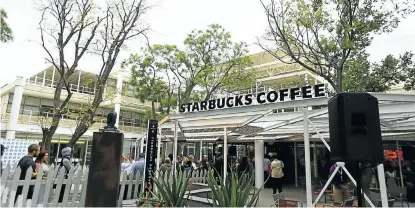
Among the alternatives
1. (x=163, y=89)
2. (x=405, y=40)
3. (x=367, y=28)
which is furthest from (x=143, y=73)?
(x=405, y=40)

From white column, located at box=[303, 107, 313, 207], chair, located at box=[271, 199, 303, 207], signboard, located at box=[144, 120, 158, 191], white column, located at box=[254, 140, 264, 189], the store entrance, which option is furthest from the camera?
the store entrance

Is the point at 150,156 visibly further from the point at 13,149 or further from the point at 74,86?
the point at 74,86

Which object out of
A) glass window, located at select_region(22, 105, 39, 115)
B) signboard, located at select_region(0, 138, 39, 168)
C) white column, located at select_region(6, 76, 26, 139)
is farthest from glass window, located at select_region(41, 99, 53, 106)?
signboard, located at select_region(0, 138, 39, 168)

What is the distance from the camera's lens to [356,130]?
3.26 metres

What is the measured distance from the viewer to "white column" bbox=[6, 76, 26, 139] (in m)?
18.0

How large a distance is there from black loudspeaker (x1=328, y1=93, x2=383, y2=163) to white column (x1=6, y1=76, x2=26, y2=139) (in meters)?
21.0

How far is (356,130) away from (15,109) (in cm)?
2151

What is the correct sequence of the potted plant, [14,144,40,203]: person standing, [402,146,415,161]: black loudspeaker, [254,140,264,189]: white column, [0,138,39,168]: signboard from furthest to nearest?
[254,140,264,189]: white column → [402,146,415,161]: black loudspeaker → [0,138,39,168]: signboard → [14,144,40,203]: person standing → the potted plant

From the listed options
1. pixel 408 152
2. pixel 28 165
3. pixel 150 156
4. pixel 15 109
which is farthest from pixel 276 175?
pixel 15 109

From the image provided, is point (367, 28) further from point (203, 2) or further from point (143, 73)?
point (143, 73)

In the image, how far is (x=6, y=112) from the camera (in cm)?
1988

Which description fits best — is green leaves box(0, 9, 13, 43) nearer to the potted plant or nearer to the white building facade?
the potted plant

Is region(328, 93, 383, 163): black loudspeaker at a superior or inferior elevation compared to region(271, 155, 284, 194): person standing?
superior

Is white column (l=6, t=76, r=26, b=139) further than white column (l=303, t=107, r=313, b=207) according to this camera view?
Yes
